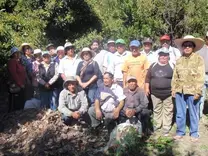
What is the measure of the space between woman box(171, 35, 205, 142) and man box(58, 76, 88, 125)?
5.94 ft

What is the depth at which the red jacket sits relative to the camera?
7.66m

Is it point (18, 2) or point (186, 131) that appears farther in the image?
point (18, 2)

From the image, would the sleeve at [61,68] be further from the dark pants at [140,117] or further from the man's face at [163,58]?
the man's face at [163,58]

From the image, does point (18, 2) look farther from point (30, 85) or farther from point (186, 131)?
point (186, 131)

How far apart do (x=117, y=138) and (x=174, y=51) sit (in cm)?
264

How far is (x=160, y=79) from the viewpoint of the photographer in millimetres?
6609

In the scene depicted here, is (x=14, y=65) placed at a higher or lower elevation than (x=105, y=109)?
higher

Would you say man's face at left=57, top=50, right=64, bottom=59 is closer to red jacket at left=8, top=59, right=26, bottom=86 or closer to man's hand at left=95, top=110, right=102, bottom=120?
red jacket at left=8, top=59, right=26, bottom=86

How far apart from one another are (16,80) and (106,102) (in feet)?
7.85

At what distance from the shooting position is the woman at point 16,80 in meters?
7.67

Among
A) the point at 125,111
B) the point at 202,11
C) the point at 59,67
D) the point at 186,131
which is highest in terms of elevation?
the point at 202,11

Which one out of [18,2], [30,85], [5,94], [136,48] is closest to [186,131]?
[136,48]

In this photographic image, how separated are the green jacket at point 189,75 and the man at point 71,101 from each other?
1833mm

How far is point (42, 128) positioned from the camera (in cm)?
681
